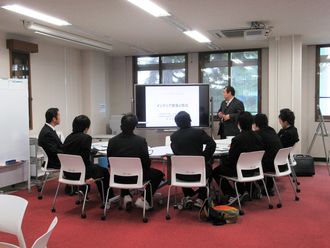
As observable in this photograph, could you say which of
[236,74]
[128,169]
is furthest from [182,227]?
[236,74]

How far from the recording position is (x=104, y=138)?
8031 mm

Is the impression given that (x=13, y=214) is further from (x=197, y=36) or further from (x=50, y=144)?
(x=197, y=36)

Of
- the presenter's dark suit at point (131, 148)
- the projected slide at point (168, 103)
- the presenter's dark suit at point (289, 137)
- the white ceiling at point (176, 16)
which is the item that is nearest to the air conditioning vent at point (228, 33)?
the white ceiling at point (176, 16)

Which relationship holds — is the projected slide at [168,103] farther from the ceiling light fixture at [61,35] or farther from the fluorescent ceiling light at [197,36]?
the ceiling light fixture at [61,35]

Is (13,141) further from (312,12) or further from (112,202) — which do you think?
(312,12)

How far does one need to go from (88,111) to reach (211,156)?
15.1 feet

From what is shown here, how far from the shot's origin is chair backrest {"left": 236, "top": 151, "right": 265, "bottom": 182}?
14.3ft

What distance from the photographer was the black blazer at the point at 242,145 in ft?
14.7

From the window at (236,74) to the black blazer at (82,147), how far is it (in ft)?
15.5

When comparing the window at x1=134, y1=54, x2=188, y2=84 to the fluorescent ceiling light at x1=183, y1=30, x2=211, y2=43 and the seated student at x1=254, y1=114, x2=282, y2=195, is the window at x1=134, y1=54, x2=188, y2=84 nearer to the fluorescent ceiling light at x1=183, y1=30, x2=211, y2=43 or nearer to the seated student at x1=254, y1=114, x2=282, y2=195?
the fluorescent ceiling light at x1=183, y1=30, x2=211, y2=43

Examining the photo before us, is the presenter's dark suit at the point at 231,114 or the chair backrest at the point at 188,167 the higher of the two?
the presenter's dark suit at the point at 231,114

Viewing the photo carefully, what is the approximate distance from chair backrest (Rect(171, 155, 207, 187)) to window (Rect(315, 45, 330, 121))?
4957 millimetres

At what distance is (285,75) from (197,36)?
180cm

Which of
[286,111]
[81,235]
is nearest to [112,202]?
[81,235]
